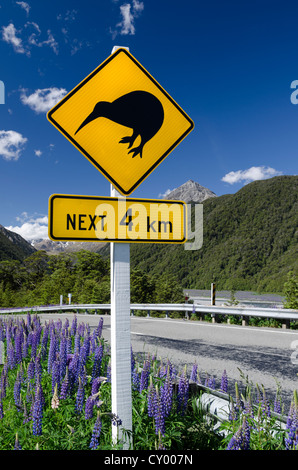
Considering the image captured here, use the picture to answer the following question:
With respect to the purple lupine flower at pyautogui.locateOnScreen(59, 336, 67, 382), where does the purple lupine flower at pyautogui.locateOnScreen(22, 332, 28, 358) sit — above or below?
below

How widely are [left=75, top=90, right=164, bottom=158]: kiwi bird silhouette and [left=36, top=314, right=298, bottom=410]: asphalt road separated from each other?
2697 mm

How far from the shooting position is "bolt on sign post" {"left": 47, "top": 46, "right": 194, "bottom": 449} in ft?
7.19

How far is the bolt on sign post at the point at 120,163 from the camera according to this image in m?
2.19

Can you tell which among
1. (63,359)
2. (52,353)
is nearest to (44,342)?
(52,353)

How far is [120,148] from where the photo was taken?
89.7 inches

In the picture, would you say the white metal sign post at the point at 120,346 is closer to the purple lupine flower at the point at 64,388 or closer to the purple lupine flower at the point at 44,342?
the purple lupine flower at the point at 64,388

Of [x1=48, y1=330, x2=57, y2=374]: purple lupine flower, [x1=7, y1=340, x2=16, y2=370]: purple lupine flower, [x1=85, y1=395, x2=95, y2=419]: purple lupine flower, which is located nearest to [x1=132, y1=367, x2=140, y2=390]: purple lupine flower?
[x1=85, y1=395, x2=95, y2=419]: purple lupine flower

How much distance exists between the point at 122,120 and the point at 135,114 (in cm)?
10

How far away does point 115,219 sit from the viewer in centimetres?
226

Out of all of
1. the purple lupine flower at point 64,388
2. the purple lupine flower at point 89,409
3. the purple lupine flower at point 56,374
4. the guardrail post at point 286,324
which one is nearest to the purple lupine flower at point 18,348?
the purple lupine flower at point 56,374

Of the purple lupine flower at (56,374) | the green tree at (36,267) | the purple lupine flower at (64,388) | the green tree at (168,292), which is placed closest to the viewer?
the purple lupine flower at (64,388)

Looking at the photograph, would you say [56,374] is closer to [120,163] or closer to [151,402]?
[151,402]

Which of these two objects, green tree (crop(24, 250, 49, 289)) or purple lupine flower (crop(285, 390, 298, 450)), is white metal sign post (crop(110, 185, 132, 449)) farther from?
green tree (crop(24, 250, 49, 289))

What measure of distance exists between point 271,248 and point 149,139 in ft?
623
